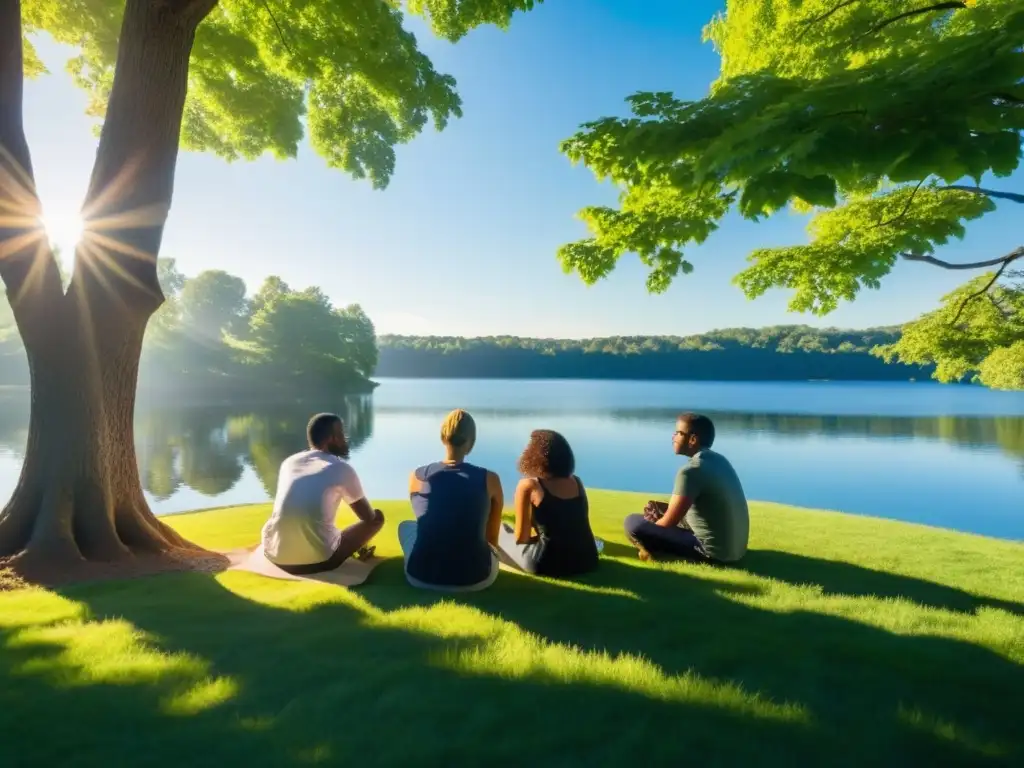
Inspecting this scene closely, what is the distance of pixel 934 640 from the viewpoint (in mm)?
3129

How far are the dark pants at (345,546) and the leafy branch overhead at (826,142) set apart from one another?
3.35 m

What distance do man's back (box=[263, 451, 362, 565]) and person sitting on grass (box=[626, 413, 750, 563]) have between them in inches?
101

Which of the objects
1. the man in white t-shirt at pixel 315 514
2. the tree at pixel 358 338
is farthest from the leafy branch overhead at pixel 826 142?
the tree at pixel 358 338

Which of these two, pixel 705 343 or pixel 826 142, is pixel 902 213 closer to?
pixel 826 142

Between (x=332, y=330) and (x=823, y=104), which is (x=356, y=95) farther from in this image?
(x=332, y=330)

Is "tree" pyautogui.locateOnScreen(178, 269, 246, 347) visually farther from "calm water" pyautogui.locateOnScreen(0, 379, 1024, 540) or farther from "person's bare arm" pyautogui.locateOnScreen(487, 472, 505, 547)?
"person's bare arm" pyautogui.locateOnScreen(487, 472, 505, 547)

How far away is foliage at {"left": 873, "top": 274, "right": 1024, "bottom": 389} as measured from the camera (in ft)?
32.0

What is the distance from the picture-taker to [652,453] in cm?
2986

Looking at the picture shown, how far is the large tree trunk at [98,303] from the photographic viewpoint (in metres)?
5.05

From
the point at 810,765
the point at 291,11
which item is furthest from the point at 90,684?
the point at 291,11

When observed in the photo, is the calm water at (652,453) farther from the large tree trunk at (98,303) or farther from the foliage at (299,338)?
the large tree trunk at (98,303)

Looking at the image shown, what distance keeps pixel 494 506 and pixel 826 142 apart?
297 cm

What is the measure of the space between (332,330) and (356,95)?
167 feet

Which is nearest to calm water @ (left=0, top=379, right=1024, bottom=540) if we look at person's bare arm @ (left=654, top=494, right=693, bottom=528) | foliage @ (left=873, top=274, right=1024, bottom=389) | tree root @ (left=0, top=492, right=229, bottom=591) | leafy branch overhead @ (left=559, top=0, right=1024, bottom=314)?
foliage @ (left=873, top=274, right=1024, bottom=389)
